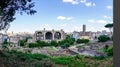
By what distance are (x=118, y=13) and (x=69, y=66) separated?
22.1ft

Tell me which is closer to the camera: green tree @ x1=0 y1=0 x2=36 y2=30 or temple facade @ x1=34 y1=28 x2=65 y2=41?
green tree @ x1=0 y1=0 x2=36 y2=30

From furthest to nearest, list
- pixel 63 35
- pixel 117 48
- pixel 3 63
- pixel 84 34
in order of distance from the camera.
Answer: pixel 84 34 → pixel 63 35 → pixel 3 63 → pixel 117 48

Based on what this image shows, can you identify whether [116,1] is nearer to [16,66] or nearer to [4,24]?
[16,66]

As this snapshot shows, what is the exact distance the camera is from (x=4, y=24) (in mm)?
8477

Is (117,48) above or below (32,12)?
below

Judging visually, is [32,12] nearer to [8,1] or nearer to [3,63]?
[8,1]

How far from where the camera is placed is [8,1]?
716 centimetres

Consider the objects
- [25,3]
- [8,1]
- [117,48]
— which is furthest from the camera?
[25,3]

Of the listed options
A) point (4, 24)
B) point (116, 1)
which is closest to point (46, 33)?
point (4, 24)

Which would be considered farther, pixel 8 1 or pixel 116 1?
pixel 8 1

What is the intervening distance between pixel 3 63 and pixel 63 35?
137 feet

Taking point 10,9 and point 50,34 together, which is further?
point 50,34

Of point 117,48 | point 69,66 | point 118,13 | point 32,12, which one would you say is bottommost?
point 69,66

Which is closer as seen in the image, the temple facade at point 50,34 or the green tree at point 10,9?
the green tree at point 10,9
